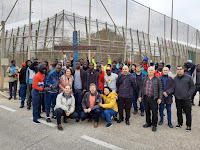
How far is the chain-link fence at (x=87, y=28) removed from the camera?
8453 millimetres

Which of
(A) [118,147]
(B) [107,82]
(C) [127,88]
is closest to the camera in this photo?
(A) [118,147]

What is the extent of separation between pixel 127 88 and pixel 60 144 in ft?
7.53

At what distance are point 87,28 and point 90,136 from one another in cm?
870

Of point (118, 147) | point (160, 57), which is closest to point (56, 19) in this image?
point (160, 57)

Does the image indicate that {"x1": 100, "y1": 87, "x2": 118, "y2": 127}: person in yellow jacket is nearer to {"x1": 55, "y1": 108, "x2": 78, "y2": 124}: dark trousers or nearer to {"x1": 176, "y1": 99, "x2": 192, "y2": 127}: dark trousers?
{"x1": 55, "y1": 108, "x2": 78, "y2": 124}: dark trousers

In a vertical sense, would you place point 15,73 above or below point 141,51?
below

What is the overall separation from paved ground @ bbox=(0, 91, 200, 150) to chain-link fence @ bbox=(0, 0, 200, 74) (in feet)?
14.2

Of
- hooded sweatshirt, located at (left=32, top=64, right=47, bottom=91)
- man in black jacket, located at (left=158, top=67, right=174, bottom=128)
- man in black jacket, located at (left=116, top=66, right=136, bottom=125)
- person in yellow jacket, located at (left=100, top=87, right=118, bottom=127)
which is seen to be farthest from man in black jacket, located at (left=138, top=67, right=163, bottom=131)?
hooded sweatshirt, located at (left=32, top=64, right=47, bottom=91)

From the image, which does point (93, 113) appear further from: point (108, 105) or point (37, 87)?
point (37, 87)

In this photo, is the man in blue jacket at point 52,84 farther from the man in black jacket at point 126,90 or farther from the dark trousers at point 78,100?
the man in black jacket at point 126,90

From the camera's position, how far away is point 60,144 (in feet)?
10.8

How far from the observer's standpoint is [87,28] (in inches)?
438

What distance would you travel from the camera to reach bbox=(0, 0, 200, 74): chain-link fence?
845 centimetres

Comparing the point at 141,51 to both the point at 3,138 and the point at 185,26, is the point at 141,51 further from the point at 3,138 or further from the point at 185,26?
the point at 3,138
